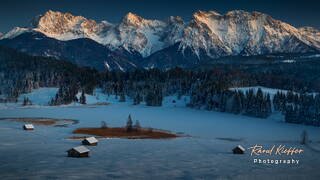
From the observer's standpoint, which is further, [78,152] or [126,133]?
[126,133]

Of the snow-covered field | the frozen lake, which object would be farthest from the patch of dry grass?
the snow-covered field

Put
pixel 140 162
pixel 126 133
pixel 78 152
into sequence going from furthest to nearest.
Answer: pixel 126 133
pixel 78 152
pixel 140 162

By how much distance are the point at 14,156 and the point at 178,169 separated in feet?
112

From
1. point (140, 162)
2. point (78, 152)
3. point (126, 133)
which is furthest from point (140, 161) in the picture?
point (126, 133)

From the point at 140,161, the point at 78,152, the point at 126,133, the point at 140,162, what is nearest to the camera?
the point at 140,162

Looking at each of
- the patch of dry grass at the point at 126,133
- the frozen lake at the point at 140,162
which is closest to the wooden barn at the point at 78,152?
the frozen lake at the point at 140,162

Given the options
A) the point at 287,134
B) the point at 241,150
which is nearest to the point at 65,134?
the point at 241,150

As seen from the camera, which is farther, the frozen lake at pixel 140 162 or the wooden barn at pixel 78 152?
the wooden barn at pixel 78 152

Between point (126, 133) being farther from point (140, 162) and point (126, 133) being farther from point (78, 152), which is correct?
point (140, 162)

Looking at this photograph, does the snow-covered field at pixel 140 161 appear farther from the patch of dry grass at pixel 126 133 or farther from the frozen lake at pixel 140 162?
the patch of dry grass at pixel 126 133

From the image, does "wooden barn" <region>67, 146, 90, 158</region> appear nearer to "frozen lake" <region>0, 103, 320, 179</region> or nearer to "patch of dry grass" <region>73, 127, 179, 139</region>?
"frozen lake" <region>0, 103, 320, 179</region>

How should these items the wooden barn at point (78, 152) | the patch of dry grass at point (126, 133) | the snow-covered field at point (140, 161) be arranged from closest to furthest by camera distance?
the snow-covered field at point (140, 161), the wooden barn at point (78, 152), the patch of dry grass at point (126, 133)

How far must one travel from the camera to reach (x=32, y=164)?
6712 cm

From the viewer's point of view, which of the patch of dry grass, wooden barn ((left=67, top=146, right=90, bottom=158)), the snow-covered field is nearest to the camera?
the snow-covered field
